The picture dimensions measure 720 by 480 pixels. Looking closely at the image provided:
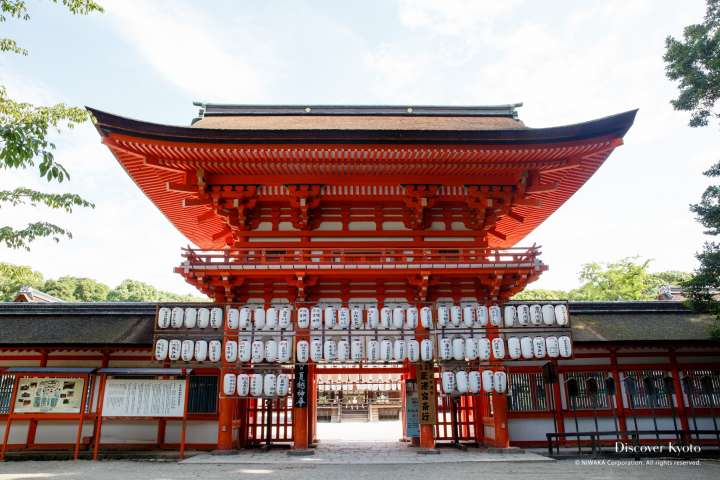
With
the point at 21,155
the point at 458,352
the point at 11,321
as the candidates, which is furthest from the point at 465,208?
the point at 11,321

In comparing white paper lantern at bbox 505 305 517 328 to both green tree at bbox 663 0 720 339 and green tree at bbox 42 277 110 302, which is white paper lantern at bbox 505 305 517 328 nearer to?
green tree at bbox 663 0 720 339

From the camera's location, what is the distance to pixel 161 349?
12359 mm

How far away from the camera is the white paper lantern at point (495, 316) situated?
1253cm

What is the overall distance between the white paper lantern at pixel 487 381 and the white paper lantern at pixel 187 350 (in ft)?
25.3

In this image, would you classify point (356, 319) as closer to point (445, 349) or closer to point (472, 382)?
point (445, 349)

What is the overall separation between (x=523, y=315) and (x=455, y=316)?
189 cm

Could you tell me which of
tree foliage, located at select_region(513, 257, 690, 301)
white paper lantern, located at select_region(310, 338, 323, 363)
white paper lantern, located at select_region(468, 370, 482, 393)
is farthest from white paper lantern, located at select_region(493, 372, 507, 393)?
tree foliage, located at select_region(513, 257, 690, 301)

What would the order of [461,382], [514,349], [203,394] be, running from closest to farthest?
[461,382] < [514,349] < [203,394]

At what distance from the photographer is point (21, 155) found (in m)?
6.66

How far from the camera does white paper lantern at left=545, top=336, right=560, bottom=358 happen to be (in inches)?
490

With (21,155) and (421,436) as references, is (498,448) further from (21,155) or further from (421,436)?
(21,155)

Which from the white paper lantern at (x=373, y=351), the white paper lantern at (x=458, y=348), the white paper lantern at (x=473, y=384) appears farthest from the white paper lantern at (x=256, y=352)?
the white paper lantern at (x=473, y=384)

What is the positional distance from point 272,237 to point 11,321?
29.5 ft

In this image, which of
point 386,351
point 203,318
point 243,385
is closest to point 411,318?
point 386,351
